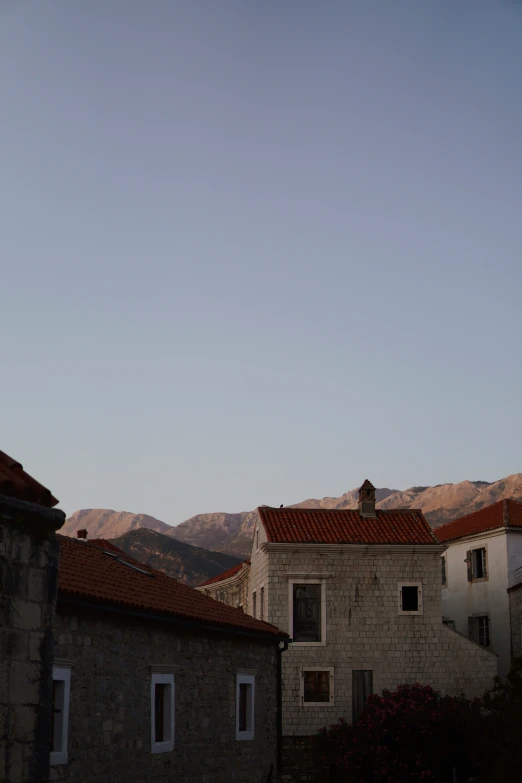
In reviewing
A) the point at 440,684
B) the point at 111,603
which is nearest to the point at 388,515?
the point at 440,684

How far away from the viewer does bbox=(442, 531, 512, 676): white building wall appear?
1534 inches

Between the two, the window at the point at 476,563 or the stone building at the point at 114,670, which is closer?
the stone building at the point at 114,670

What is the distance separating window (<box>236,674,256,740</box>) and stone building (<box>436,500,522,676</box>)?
17.7m

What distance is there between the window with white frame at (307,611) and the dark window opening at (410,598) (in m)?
2.82

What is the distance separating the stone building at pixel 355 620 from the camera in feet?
108

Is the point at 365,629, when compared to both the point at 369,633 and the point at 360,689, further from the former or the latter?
the point at 360,689

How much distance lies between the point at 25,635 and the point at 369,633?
84.4 feet

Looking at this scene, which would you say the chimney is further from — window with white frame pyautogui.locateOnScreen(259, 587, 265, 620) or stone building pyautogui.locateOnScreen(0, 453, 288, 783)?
stone building pyautogui.locateOnScreen(0, 453, 288, 783)

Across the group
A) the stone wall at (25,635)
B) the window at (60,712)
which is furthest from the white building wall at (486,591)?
the stone wall at (25,635)

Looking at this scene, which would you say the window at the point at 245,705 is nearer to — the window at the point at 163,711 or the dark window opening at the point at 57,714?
the window at the point at 163,711

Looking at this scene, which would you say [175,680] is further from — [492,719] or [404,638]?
[404,638]

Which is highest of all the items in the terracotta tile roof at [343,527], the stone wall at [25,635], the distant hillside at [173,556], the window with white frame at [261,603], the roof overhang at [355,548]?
the distant hillside at [173,556]

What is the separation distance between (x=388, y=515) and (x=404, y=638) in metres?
4.63

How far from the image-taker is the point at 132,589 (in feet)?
61.5
